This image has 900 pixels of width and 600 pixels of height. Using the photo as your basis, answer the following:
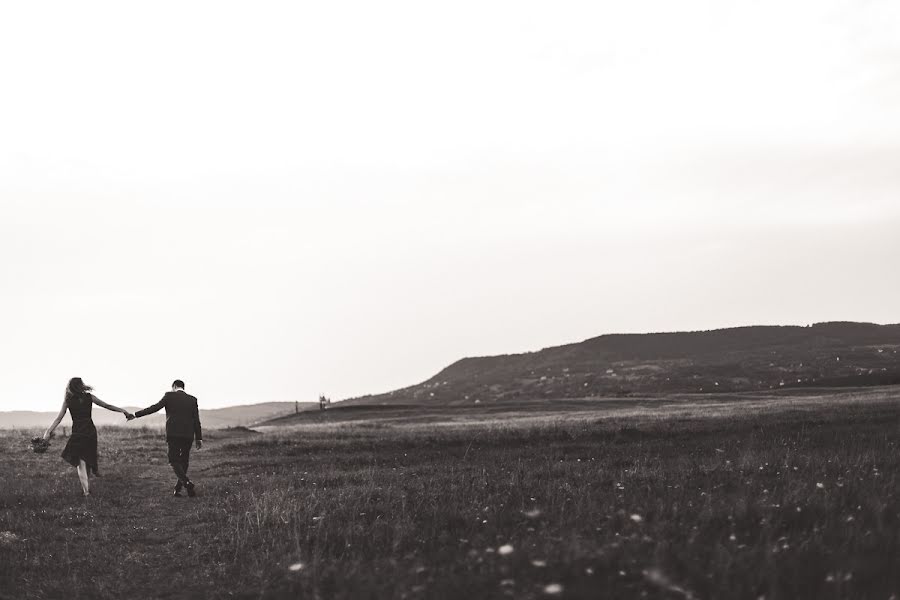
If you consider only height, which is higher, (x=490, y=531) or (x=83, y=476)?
(x=83, y=476)

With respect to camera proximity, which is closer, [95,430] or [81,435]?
[81,435]

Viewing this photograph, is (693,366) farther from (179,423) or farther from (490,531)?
(490,531)

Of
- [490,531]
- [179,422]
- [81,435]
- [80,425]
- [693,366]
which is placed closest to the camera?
[490,531]

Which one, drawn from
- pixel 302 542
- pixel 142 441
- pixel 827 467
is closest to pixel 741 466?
pixel 827 467

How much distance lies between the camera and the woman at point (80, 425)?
1800 cm

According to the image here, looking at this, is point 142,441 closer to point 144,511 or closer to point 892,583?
point 144,511

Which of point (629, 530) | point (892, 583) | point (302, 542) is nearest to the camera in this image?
point (892, 583)

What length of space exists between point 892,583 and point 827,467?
334 inches

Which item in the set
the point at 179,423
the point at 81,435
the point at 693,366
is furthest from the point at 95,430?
the point at 693,366

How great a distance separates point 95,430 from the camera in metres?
18.5

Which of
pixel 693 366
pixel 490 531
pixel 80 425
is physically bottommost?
pixel 693 366

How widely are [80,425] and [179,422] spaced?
7.36ft

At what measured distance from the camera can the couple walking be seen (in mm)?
18000

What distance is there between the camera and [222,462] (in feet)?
91.7
